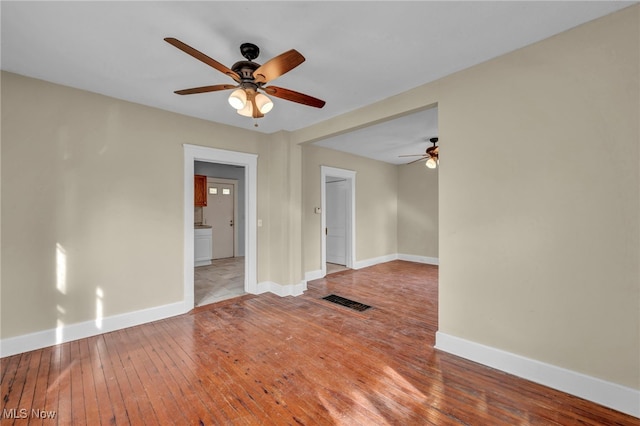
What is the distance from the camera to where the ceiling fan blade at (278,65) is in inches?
64.8

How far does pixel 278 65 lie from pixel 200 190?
19.3ft

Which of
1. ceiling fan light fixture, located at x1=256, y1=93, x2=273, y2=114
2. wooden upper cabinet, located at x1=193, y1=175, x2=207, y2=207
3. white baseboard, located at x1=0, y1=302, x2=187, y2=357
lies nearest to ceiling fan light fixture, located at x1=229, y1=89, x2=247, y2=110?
ceiling fan light fixture, located at x1=256, y1=93, x2=273, y2=114

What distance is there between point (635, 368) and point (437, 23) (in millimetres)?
2692

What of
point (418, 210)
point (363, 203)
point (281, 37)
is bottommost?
point (418, 210)

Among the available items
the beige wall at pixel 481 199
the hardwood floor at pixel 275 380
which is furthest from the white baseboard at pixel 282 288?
the beige wall at pixel 481 199

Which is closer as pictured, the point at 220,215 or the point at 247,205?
the point at 247,205

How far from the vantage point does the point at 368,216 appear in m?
6.50

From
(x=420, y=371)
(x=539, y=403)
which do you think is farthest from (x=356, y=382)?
(x=539, y=403)

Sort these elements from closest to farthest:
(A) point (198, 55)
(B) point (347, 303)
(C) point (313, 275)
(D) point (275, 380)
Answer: (A) point (198, 55)
(D) point (275, 380)
(B) point (347, 303)
(C) point (313, 275)

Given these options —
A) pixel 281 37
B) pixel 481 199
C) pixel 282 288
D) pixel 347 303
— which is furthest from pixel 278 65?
pixel 282 288

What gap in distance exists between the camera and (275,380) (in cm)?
212

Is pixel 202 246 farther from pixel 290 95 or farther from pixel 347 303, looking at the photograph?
pixel 290 95

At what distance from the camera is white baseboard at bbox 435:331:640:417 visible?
1756 millimetres

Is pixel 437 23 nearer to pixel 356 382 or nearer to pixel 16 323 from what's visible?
pixel 356 382
